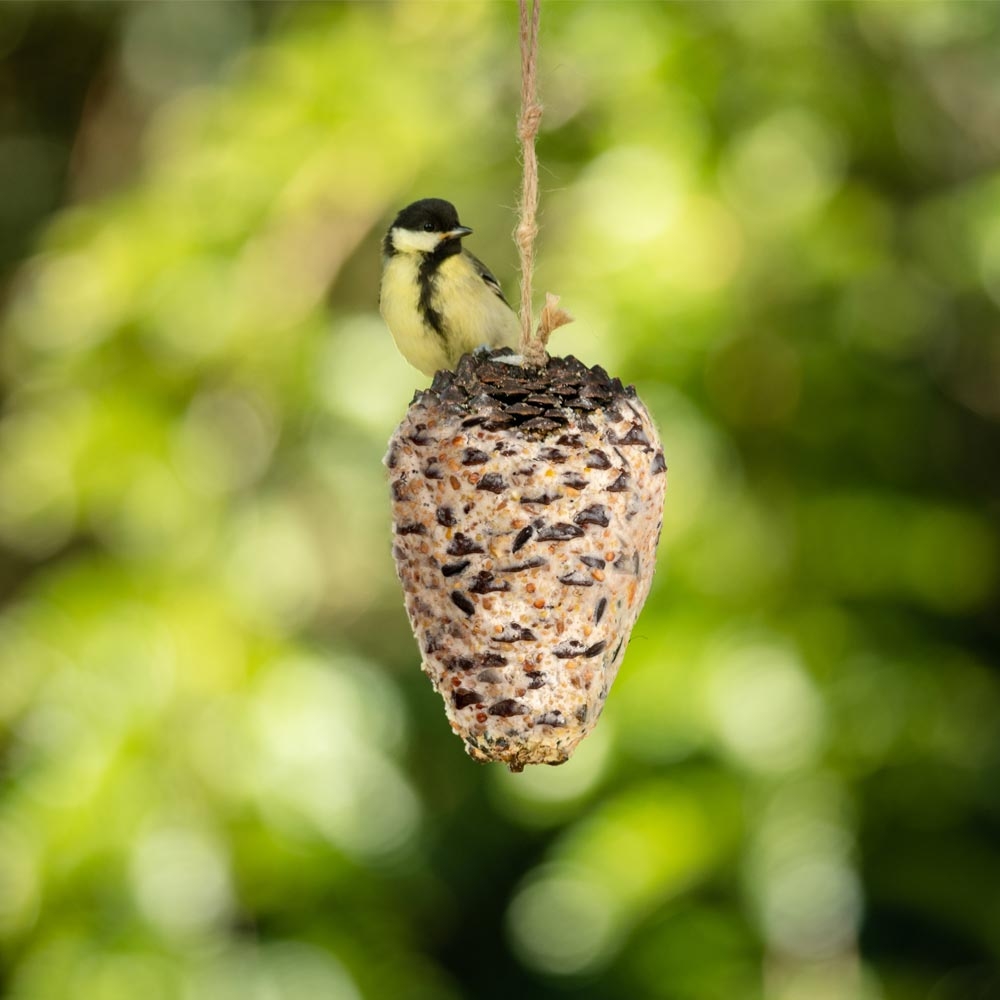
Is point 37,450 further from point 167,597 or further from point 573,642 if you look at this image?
point 573,642

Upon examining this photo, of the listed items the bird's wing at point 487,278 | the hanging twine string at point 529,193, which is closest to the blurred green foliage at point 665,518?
the bird's wing at point 487,278

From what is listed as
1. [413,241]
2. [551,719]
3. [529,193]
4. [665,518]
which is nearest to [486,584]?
[551,719]

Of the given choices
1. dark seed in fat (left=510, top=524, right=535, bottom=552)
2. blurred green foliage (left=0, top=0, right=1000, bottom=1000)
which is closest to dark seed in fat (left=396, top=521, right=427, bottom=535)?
dark seed in fat (left=510, top=524, right=535, bottom=552)

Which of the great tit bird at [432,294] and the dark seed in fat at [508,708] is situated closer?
the dark seed in fat at [508,708]

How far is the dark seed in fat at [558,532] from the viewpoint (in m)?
1.44

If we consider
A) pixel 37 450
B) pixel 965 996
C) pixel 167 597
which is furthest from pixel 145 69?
pixel 965 996

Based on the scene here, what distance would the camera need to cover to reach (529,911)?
341 centimetres

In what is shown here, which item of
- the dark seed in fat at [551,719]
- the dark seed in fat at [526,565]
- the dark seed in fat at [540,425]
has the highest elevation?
the dark seed in fat at [540,425]

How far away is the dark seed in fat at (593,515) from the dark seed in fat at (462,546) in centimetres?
10

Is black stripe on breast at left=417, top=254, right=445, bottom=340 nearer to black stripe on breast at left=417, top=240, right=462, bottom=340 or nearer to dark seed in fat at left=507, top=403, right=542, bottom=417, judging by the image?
black stripe on breast at left=417, top=240, right=462, bottom=340

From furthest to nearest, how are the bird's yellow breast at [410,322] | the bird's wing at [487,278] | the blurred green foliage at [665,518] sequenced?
the blurred green foliage at [665,518] < the bird's wing at [487,278] < the bird's yellow breast at [410,322]

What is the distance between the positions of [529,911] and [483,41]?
199 cm

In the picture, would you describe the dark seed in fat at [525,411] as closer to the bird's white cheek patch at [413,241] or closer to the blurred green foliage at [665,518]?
the bird's white cheek patch at [413,241]

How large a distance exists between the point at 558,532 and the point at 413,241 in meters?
0.77
